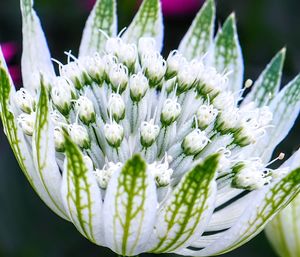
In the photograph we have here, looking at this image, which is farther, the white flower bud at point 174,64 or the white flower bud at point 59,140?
the white flower bud at point 174,64

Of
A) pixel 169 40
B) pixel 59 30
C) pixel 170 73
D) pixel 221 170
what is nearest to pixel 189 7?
pixel 169 40

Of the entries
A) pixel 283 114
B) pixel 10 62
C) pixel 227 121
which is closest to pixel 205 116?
pixel 227 121

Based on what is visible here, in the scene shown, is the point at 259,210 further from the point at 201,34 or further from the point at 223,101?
the point at 201,34

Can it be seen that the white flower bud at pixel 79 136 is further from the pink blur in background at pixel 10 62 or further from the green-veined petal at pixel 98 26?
the pink blur in background at pixel 10 62

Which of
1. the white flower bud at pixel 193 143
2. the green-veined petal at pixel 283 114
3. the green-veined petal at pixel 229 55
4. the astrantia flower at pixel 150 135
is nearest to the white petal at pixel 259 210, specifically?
the astrantia flower at pixel 150 135

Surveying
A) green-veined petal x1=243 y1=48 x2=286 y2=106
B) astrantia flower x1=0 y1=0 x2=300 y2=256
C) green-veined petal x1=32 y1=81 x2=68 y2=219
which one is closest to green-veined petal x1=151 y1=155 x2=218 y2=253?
Answer: astrantia flower x1=0 y1=0 x2=300 y2=256

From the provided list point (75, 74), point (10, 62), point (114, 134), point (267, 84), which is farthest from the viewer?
point (10, 62)

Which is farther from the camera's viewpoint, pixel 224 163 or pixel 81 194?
pixel 224 163
